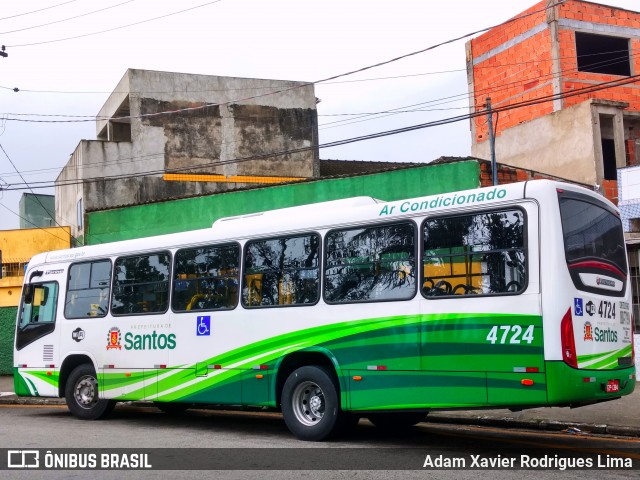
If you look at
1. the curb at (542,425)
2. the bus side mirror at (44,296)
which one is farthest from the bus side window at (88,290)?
the curb at (542,425)

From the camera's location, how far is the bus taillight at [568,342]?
8992mm

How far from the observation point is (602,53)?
119ft

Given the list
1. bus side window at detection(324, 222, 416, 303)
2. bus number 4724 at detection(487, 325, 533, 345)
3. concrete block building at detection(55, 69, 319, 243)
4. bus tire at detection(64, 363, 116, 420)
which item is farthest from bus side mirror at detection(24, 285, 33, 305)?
concrete block building at detection(55, 69, 319, 243)

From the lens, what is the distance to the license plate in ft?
31.3

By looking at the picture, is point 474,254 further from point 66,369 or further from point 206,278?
point 66,369

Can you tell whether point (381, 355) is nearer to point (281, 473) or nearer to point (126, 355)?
point (281, 473)

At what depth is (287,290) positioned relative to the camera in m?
11.7

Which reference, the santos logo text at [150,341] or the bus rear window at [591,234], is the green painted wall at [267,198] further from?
the bus rear window at [591,234]

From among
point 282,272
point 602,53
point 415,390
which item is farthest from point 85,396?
point 602,53

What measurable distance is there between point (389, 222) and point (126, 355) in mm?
5634

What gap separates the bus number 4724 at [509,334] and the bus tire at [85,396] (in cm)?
780

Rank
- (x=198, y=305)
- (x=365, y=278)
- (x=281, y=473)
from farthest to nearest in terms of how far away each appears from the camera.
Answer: (x=198, y=305) < (x=365, y=278) < (x=281, y=473)

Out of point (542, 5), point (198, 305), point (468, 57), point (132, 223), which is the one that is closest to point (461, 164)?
point (198, 305)

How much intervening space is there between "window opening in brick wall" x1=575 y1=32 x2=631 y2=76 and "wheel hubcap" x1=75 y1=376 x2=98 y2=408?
89.2 feet
